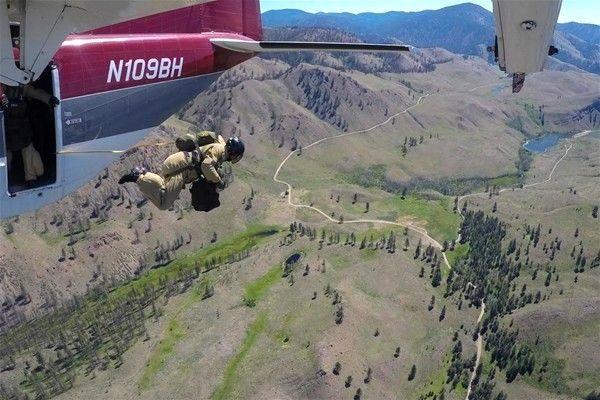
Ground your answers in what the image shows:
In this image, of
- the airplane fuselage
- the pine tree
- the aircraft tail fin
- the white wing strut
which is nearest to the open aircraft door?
the airplane fuselage

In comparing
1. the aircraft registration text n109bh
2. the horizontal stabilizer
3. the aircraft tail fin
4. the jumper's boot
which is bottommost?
the jumper's boot

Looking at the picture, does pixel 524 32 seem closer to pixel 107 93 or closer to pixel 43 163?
pixel 107 93

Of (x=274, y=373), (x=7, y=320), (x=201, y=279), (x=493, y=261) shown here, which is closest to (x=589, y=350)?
(x=493, y=261)

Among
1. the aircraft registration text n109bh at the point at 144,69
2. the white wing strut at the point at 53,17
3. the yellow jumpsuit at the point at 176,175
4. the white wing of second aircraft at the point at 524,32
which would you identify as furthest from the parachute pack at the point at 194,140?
the white wing of second aircraft at the point at 524,32

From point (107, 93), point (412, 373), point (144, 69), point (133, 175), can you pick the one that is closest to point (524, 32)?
point (133, 175)

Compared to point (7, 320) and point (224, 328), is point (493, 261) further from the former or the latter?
point (7, 320)

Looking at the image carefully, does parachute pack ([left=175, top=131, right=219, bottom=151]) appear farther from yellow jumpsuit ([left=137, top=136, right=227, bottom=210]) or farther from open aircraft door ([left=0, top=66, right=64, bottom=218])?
open aircraft door ([left=0, top=66, right=64, bottom=218])
